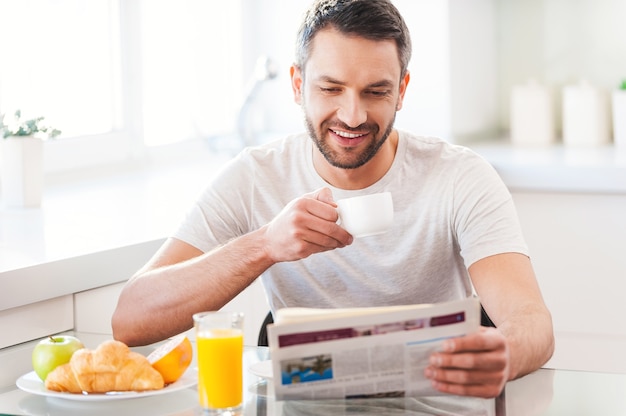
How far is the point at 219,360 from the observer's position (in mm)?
1143

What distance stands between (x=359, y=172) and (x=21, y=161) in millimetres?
884

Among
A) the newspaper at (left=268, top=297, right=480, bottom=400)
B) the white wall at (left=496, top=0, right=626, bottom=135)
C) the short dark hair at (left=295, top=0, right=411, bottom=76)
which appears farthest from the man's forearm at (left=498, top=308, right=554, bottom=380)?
the white wall at (left=496, top=0, right=626, bottom=135)

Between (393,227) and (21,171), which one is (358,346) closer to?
(393,227)

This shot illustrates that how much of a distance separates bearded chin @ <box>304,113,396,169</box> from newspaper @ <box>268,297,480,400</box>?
0.69 metres

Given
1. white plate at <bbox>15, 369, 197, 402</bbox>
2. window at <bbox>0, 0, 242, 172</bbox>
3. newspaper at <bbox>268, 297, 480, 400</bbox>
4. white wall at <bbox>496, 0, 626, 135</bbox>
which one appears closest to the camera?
newspaper at <bbox>268, 297, 480, 400</bbox>

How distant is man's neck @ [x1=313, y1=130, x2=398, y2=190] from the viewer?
187cm

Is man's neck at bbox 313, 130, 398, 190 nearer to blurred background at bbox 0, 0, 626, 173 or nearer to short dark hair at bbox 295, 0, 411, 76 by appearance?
short dark hair at bbox 295, 0, 411, 76

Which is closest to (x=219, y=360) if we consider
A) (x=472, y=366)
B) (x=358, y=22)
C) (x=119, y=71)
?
(x=472, y=366)

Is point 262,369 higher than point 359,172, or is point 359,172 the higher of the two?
point 359,172

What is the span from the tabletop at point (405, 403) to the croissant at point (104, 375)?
0.06ft

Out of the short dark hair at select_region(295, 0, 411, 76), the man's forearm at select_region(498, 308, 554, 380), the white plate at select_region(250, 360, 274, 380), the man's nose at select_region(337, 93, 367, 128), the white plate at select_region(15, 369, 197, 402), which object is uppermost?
the short dark hair at select_region(295, 0, 411, 76)

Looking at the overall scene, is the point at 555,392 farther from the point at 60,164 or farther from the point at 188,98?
the point at 188,98

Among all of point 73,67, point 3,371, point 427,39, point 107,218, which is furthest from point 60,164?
point 3,371

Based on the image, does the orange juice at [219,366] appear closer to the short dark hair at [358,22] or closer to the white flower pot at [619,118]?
the short dark hair at [358,22]
